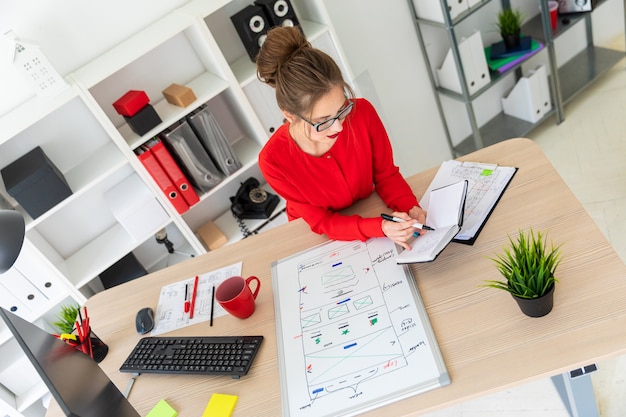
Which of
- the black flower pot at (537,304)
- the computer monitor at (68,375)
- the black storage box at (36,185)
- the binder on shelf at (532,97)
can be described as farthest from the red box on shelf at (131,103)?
the binder on shelf at (532,97)

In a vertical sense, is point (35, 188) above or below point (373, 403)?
above

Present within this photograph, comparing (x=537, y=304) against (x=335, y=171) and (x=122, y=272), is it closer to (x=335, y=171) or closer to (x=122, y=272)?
(x=335, y=171)

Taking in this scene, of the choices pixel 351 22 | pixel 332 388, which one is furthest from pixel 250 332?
pixel 351 22

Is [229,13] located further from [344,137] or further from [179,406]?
[179,406]

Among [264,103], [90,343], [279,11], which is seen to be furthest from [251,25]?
[90,343]

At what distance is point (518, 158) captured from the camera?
1.65m

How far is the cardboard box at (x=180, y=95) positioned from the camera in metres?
2.36

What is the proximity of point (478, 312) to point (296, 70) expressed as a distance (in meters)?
0.80

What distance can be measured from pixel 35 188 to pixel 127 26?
0.81 meters

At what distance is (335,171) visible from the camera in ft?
5.65

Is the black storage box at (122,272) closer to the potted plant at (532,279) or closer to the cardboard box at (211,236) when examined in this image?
the cardboard box at (211,236)

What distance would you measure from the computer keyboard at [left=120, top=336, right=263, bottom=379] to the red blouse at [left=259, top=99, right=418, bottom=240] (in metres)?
0.45

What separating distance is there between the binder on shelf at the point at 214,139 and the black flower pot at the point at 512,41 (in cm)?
168

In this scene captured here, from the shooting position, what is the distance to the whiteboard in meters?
1.23
